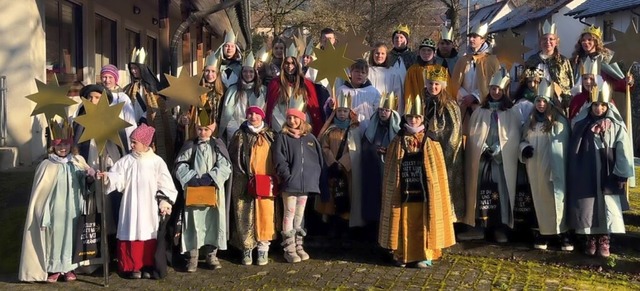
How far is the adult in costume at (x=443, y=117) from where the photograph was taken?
20.4 feet

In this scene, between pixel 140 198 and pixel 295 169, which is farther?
pixel 295 169

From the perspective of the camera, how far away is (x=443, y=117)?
247 inches

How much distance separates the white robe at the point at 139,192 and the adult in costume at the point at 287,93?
132 cm

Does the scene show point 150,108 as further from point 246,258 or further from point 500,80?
point 500,80

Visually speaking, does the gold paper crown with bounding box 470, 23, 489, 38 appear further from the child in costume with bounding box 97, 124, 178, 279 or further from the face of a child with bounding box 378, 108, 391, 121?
the child in costume with bounding box 97, 124, 178, 279

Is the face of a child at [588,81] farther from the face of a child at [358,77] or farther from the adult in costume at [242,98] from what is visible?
the adult in costume at [242,98]

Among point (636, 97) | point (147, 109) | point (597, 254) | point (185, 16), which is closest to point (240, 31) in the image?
point (185, 16)

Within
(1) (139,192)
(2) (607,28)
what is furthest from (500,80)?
(2) (607,28)

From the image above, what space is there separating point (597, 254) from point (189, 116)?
3.92 m

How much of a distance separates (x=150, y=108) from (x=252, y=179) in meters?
1.34

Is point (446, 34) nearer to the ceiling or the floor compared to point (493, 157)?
nearer to the ceiling

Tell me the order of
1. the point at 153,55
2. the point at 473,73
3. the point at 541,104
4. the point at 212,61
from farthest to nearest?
the point at 153,55
the point at 473,73
the point at 212,61
the point at 541,104

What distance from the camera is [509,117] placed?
6355 millimetres

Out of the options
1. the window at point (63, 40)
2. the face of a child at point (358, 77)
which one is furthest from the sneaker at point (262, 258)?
the window at point (63, 40)
